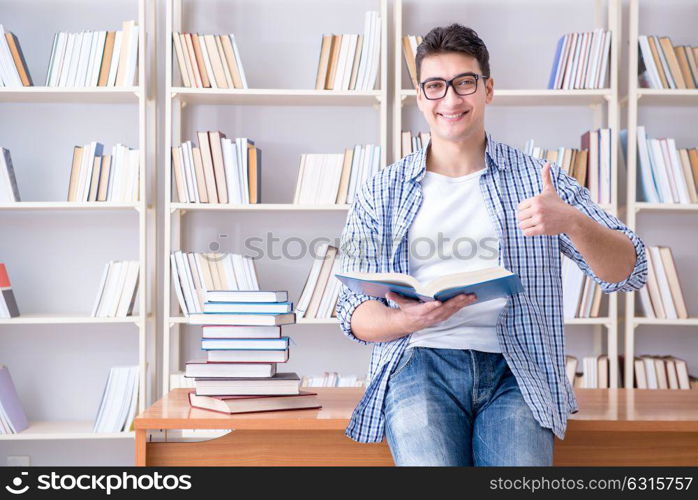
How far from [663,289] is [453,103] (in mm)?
1619

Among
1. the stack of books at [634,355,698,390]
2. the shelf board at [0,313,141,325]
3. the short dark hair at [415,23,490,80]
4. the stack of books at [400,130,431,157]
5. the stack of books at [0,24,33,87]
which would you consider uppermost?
the stack of books at [0,24,33,87]

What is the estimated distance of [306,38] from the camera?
10.2 feet

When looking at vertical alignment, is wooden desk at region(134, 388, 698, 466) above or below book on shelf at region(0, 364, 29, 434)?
above

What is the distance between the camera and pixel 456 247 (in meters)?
1.59

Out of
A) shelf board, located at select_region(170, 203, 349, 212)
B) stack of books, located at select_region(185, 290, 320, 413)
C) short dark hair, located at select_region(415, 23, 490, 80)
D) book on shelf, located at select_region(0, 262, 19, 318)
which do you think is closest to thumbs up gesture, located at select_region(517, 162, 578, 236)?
short dark hair, located at select_region(415, 23, 490, 80)

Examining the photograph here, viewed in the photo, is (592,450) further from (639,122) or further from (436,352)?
(639,122)

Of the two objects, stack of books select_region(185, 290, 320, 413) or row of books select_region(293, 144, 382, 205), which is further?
row of books select_region(293, 144, 382, 205)

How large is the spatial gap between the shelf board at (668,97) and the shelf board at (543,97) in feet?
0.47

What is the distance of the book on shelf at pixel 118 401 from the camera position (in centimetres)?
288

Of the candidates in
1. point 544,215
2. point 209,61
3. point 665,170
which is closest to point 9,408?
point 209,61

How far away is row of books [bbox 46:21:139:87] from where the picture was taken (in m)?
2.83

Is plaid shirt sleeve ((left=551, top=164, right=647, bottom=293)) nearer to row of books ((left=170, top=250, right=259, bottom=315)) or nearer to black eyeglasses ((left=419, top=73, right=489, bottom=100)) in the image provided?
black eyeglasses ((left=419, top=73, right=489, bottom=100))

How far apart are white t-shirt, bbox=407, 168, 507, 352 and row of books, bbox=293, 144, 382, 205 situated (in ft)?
3.86
